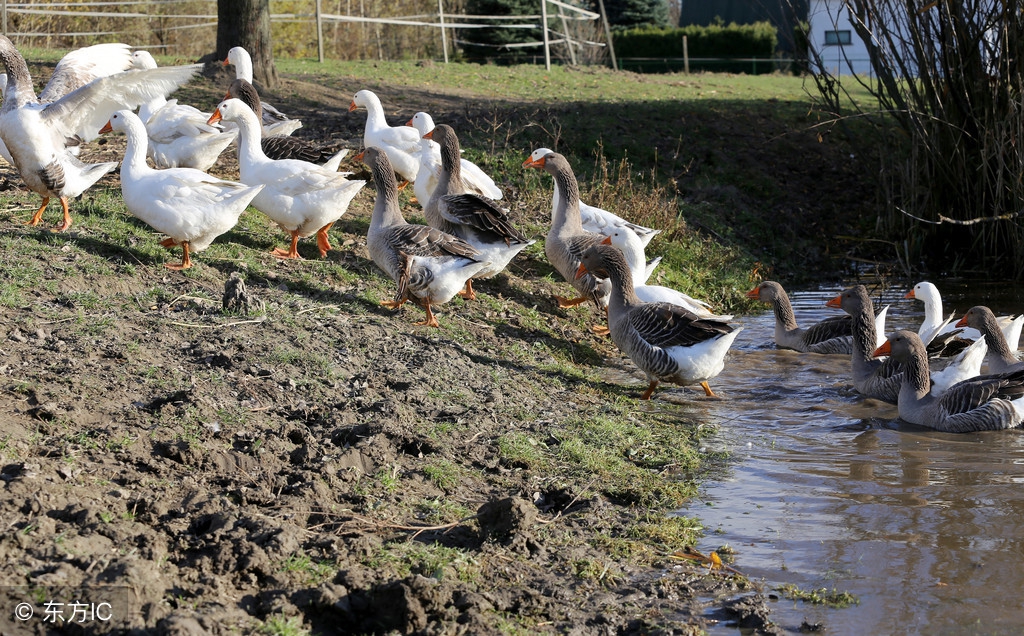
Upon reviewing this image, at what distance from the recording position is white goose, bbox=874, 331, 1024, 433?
7246mm

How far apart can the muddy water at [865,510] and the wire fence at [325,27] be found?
63.1ft

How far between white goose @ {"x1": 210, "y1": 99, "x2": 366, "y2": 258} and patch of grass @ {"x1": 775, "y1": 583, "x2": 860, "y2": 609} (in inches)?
222

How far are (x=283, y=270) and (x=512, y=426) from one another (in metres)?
3.28

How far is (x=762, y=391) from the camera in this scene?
835cm

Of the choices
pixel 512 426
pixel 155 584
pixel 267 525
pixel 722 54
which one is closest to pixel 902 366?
pixel 512 426

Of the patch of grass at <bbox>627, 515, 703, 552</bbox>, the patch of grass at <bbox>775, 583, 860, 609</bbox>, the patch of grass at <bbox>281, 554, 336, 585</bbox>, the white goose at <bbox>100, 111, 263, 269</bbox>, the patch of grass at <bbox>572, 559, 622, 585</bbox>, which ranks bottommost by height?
the patch of grass at <bbox>775, 583, 860, 609</bbox>

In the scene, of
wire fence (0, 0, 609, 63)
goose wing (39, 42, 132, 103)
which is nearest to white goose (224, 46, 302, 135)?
goose wing (39, 42, 132, 103)

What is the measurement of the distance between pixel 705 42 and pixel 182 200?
35.0 m

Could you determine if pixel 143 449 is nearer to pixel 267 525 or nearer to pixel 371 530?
pixel 267 525

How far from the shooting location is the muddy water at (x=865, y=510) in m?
4.35

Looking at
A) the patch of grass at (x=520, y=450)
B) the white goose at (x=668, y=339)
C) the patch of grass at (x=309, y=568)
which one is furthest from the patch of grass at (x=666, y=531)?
the white goose at (x=668, y=339)

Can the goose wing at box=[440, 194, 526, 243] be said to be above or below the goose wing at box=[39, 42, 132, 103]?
below

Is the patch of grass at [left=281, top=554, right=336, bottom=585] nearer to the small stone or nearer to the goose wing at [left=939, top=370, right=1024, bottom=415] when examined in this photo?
the small stone

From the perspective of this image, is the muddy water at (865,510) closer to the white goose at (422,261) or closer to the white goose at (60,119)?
the white goose at (422,261)
